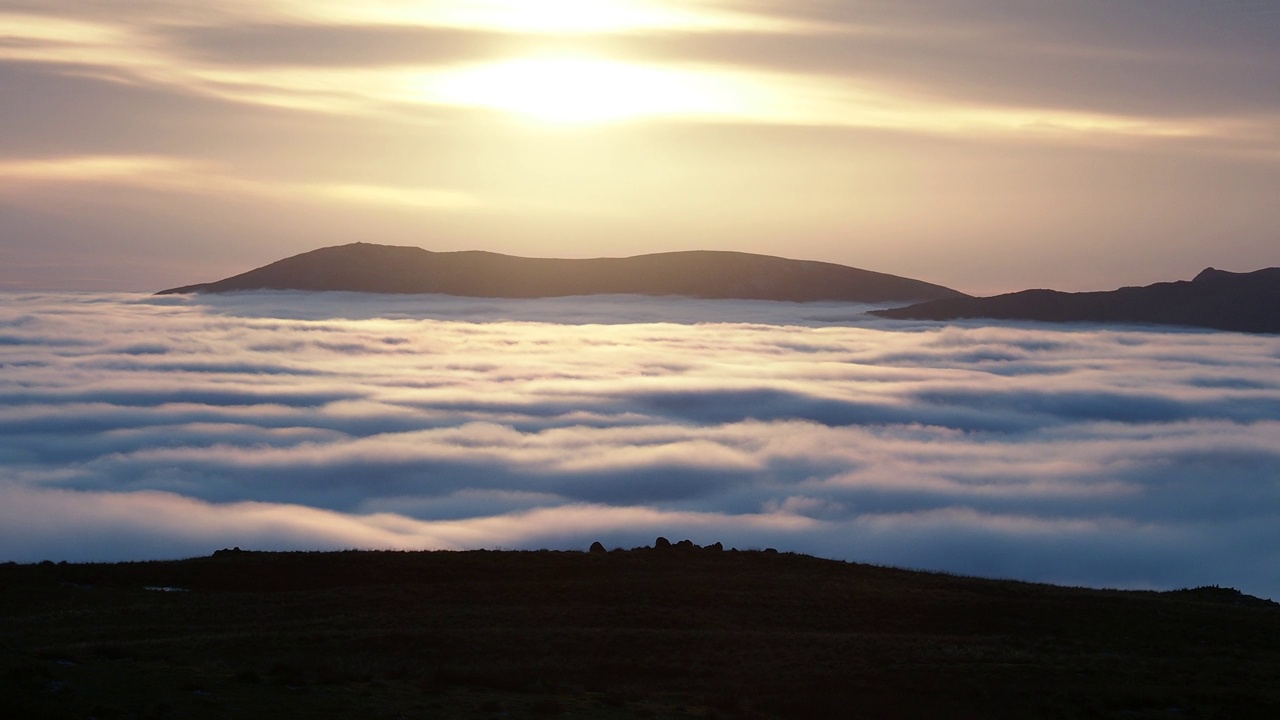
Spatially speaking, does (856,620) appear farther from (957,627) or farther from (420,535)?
(420,535)

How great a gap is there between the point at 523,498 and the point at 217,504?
3078 centimetres

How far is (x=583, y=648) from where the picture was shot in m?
31.2

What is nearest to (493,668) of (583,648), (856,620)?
(583,648)

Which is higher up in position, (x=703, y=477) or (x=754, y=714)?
(x=703, y=477)

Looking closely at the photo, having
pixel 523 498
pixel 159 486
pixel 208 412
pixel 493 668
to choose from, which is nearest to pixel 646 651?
pixel 493 668

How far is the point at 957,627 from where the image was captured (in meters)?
37.0

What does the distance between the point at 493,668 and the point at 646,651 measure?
4406mm

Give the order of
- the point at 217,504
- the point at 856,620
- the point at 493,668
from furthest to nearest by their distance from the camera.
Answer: the point at 217,504
the point at 856,620
the point at 493,668

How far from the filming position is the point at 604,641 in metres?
31.9

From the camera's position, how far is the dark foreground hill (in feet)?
74.5

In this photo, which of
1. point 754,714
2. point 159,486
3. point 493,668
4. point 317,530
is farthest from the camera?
point 159,486

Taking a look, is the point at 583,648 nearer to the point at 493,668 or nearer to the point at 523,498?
the point at 493,668

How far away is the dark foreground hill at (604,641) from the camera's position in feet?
74.5

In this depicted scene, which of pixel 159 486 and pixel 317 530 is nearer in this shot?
pixel 317 530
